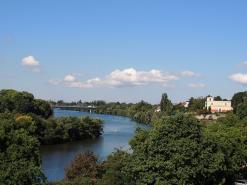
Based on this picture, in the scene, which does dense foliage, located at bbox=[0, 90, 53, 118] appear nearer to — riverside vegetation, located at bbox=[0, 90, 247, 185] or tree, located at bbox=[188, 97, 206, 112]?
tree, located at bbox=[188, 97, 206, 112]

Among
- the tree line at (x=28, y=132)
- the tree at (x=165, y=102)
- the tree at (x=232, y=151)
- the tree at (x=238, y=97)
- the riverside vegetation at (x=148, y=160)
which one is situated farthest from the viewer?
the tree at (x=165, y=102)

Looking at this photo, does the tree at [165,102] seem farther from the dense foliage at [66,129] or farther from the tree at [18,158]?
the tree at [18,158]

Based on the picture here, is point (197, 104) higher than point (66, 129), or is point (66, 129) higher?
point (197, 104)

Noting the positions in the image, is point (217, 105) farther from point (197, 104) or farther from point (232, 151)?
point (232, 151)

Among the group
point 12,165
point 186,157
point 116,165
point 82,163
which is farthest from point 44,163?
point 12,165

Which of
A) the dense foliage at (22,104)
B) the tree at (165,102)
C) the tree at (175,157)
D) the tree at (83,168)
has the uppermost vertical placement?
the tree at (165,102)

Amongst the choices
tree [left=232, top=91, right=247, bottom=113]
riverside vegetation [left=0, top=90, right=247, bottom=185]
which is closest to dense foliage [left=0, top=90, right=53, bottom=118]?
tree [left=232, top=91, right=247, bottom=113]

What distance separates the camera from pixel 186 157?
30.2m

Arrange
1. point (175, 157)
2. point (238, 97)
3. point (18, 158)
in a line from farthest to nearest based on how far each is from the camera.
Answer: point (238, 97), point (175, 157), point (18, 158)

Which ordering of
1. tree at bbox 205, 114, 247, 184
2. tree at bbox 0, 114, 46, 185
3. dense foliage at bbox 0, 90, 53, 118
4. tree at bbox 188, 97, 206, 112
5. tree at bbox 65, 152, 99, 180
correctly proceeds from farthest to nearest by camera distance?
tree at bbox 188, 97, 206, 112 < dense foliage at bbox 0, 90, 53, 118 < tree at bbox 205, 114, 247, 184 < tree at bbox 65, 152, 99, 180 < tree at bbox 0, 114, 46, 185

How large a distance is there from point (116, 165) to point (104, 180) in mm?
3741

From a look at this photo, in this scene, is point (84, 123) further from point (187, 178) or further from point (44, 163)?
point (187, 178)

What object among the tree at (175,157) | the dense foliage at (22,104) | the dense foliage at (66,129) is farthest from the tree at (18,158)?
the dense foliage at (22,104)

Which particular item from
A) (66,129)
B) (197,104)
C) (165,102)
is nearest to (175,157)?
(66,129)
